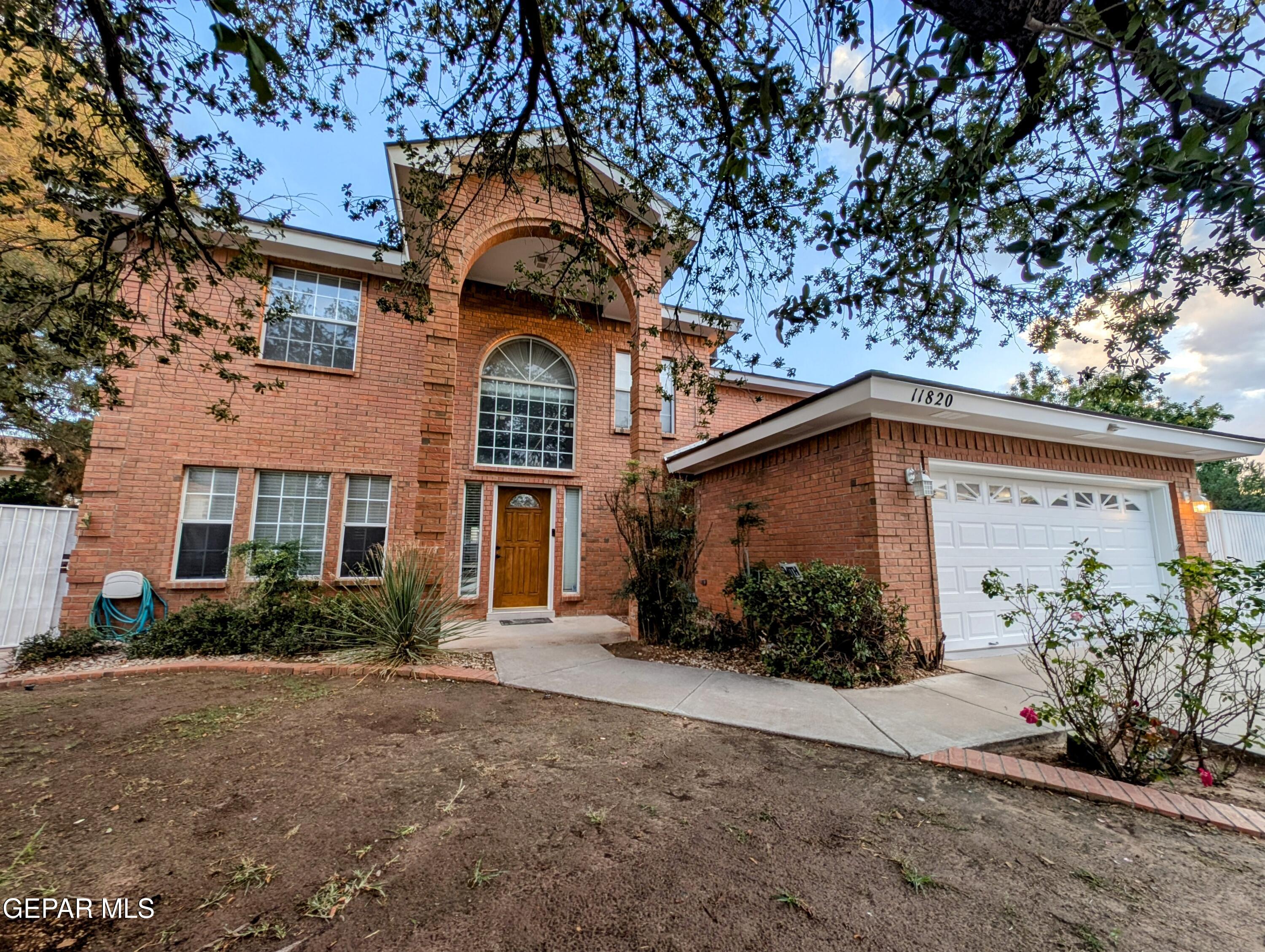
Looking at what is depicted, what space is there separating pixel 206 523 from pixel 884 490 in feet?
30.7

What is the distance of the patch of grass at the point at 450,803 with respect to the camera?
2.45m

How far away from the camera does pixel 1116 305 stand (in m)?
3.67

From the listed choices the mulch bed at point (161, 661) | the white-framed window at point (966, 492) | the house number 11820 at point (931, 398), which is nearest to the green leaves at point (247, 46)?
the mulch bed at point (161, 661)

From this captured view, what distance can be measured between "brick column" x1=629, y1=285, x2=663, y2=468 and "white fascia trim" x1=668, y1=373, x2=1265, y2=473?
99 cm

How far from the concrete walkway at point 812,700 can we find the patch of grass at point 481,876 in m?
2.21

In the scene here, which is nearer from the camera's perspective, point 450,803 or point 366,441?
point 450,803

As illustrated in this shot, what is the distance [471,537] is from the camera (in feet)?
28.4

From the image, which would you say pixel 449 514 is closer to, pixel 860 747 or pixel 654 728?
pixel 654 728

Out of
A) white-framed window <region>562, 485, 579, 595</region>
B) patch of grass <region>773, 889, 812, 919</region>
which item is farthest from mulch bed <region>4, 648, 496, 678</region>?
patch of grass <region>773, 889, 812, 919</region>

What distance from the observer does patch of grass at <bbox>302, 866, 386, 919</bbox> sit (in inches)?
69.1

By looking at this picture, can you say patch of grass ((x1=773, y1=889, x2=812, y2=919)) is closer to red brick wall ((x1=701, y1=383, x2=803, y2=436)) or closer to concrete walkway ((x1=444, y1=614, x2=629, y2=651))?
concrete walkway ((x1=444, y1=614, x2=629, y2=651))

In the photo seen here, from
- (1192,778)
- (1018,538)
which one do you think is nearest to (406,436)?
(1018,538)

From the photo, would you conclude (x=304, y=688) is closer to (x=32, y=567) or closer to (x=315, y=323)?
(x=32, y=567)

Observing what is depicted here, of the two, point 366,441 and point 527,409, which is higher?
point 527,409
